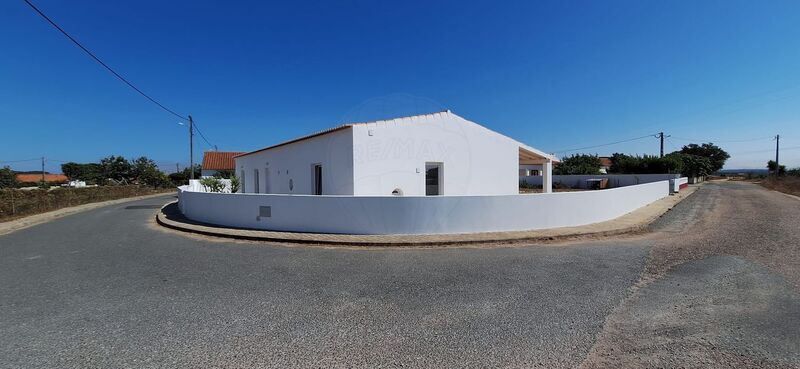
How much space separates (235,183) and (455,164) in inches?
510

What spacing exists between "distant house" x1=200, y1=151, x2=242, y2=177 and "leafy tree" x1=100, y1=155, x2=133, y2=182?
309 inches

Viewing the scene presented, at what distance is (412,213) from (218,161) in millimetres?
45195

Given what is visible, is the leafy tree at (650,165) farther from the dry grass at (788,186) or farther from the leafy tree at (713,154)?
the leafy tree at (713,154)

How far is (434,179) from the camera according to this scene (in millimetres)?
13492

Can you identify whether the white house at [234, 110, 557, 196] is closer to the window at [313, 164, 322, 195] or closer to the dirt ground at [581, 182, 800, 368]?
the window at [313, 164, 322, 195]

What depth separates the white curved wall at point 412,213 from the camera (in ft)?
27.7

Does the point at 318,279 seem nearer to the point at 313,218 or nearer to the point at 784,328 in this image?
the point at 313,218

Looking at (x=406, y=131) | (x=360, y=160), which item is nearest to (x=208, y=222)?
(x=360, y=160)

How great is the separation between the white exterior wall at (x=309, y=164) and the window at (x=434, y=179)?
3.35 meters

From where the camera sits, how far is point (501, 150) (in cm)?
1535

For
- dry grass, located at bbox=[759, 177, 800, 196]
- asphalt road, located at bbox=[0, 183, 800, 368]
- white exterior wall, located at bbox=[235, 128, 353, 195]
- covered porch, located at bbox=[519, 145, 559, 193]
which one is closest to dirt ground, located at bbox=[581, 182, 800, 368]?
asphalt road, located at bbox=[0, 183, 800, 368]

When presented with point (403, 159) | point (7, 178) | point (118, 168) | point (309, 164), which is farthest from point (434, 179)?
point (7, 178)

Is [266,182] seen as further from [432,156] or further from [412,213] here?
[412,213]

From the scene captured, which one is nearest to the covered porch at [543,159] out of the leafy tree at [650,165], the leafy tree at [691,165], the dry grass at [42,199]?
the dry grass at [42,199]
